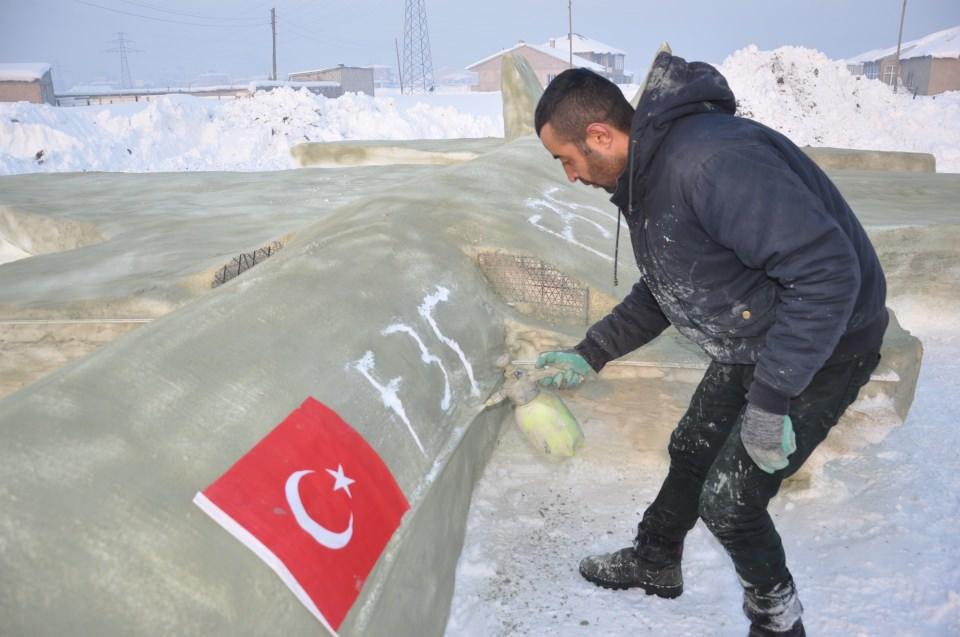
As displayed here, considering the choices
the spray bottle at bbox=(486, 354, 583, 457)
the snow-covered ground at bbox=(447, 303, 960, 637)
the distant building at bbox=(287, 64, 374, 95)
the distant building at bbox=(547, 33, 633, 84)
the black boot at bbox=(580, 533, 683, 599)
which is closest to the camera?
the snow-covered ground at bbox=(447, 303, 960, 637)

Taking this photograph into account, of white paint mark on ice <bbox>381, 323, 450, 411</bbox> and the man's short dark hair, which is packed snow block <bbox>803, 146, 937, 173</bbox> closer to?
white paint mark on ice <bbox>381, 323, 450, 411</bbox>

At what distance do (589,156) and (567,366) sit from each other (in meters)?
0.98

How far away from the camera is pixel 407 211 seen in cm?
414

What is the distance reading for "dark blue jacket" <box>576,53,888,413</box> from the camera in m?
1.87

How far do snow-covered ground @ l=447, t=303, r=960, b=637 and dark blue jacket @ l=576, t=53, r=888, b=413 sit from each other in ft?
3.93

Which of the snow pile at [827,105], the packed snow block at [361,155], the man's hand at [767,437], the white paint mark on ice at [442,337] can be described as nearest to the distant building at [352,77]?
the snow pile at [827,105]

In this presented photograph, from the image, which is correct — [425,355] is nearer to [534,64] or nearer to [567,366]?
[567,366]

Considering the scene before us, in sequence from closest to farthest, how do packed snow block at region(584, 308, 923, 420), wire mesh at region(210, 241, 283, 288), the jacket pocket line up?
the jacket pocket < packed snow block at region(584, 308, 923, 420) < wire mesh at region(210, 241, 283, 288)

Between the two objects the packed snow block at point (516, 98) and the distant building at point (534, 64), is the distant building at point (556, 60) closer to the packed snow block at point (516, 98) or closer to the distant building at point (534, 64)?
the distant building at point (534, 64)

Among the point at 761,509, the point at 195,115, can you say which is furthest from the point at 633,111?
the point at 195,115

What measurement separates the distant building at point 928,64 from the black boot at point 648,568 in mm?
33356

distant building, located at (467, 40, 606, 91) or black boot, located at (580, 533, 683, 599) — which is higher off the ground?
distant building, located at (467, 40, 606, 91)

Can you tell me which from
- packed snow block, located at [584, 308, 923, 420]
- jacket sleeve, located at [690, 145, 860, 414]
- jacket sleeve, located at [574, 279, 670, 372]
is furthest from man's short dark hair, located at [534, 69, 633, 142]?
packed snow block, located at [584, 308, 923, 420]

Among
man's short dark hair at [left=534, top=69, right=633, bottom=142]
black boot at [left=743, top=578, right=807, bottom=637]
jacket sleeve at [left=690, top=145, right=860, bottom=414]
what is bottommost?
black boot at [left=743, top=578, right=807, bottom=637]
